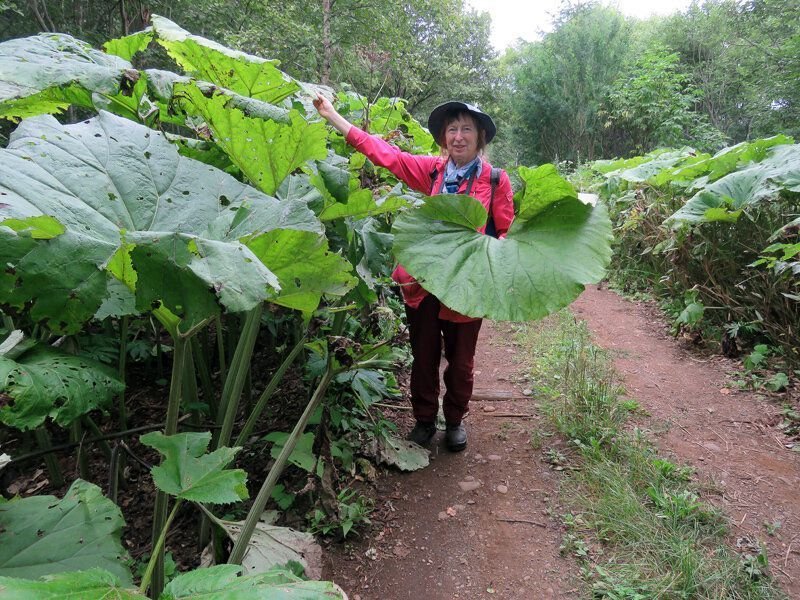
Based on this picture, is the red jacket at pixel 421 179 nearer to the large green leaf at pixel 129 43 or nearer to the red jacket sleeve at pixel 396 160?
the red jacket sleeve at pixel 396 160

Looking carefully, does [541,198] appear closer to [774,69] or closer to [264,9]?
[264,9]

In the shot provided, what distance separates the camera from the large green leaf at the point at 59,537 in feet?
2.81

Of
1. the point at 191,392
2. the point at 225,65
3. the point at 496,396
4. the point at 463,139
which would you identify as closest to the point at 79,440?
the point at 191,392

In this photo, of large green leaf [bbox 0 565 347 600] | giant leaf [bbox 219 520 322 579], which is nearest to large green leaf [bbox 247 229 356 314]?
large green leaf [bbox 0 565 347 600]

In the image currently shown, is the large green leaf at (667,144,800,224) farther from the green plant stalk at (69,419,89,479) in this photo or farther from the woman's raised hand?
the green plant stalk at (69,419,89,479)

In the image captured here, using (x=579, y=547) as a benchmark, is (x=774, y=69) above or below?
above

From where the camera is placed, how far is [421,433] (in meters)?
2.61

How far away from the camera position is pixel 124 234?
0.69 m

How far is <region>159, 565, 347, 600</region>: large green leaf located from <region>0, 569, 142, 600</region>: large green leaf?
5 centimetres

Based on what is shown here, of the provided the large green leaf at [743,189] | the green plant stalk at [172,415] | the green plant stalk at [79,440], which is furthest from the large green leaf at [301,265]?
the large green leaf at [743,189]

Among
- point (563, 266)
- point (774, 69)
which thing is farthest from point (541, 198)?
point (774, 69)

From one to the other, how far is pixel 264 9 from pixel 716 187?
10409 mm

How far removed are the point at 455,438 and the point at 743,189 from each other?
3.09 meters

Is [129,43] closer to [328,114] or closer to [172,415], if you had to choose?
[328,114]
